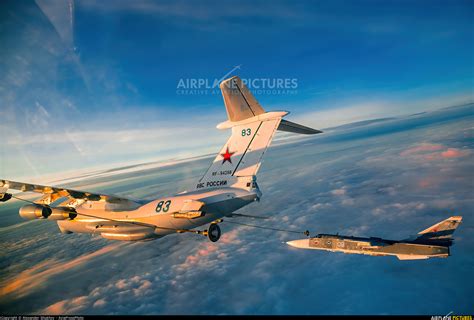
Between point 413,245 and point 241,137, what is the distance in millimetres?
15788

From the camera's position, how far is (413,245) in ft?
62.6

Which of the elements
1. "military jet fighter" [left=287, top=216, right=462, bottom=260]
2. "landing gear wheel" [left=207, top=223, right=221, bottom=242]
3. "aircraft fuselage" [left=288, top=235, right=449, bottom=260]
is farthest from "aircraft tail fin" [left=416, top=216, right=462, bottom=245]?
"landing gear wheel" [left=207, top=223, right=221, bottom=242]

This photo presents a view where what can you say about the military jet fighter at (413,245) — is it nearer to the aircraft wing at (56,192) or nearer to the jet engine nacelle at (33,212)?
the aircraft wing at (56,192)

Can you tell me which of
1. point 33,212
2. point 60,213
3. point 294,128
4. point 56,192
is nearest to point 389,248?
point 294,128

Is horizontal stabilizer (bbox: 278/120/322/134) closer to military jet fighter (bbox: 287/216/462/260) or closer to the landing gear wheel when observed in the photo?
the landing gear wheel

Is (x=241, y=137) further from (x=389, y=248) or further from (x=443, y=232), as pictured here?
(x=443, y=232)

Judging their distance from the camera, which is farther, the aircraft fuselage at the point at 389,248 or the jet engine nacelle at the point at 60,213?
the aircraft fuselage at the point at 389,248

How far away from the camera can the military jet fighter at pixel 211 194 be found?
14.2 meters

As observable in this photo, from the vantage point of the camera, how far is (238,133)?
15820 millimetres

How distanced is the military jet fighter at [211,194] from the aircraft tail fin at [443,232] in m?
13.3

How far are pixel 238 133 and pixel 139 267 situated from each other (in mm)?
54706

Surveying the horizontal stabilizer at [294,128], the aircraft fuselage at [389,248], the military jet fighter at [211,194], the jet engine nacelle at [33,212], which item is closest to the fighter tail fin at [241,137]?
the military jet fighter at [211,194]

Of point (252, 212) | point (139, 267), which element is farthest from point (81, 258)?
point (252, 212)

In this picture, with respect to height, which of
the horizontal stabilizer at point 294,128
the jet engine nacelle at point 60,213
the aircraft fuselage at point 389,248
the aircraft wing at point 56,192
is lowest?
the aircraft fuselage at point 389,248
